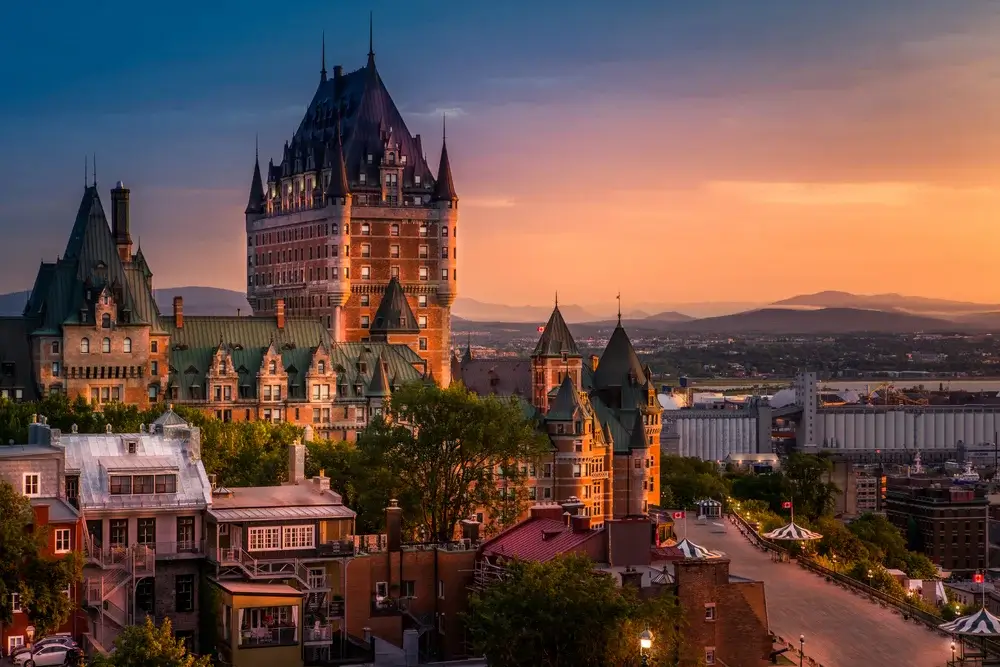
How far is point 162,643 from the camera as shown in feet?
256

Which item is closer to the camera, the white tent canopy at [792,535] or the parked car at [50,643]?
the parked car at [50,643]

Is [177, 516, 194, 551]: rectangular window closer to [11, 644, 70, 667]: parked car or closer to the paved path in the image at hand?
[11, 644, 70, 667]: parked car

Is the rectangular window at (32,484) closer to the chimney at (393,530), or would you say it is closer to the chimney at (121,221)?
the chimney at (393,530)

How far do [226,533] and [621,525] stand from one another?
18.9 metres

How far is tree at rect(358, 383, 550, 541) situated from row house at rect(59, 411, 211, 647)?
37.3m

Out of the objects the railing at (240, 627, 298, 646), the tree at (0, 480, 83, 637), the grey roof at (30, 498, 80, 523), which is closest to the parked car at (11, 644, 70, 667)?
the tree at (0, 480, 83, 637)

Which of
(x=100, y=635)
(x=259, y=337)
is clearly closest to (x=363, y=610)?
(x=100, y=635)

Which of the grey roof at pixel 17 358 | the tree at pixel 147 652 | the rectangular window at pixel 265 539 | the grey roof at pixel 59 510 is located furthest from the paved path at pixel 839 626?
the grey roof at pixel 17 358

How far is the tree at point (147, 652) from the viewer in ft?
253

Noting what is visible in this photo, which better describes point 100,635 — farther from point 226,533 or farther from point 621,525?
point 621,525

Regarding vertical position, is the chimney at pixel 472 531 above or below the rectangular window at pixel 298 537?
below

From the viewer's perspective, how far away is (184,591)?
9306 centimetres

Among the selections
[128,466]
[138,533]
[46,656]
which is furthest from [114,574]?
[46,656]

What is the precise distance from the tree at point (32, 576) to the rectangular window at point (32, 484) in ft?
16.8
